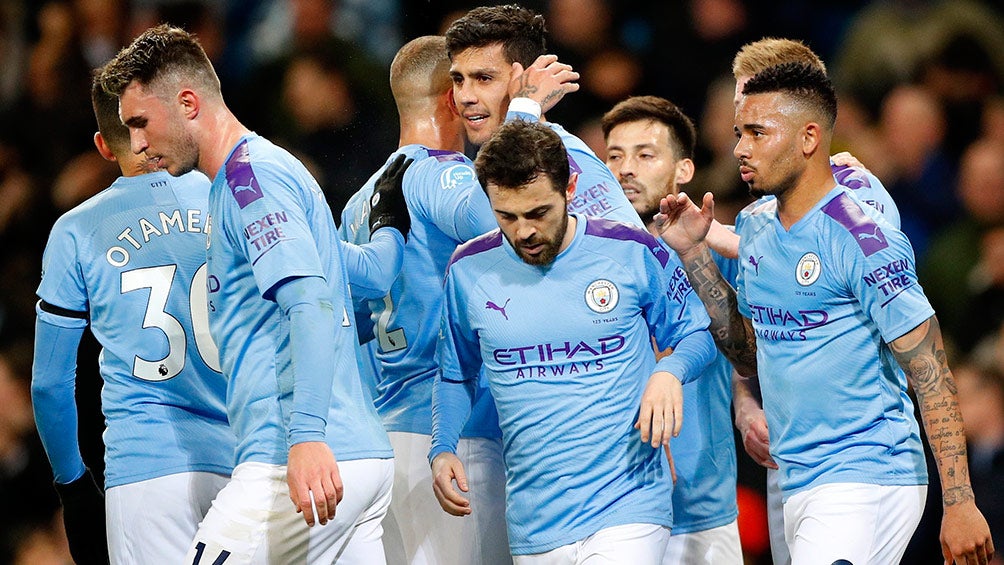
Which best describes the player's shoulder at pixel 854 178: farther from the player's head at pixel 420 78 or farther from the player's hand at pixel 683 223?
the player's head at pixel 420 78

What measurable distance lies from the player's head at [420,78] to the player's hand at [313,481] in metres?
2.11

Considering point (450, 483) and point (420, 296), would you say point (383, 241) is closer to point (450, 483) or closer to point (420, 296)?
point (420, 296)

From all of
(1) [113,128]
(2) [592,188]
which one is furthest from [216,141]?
(2) [592,188]

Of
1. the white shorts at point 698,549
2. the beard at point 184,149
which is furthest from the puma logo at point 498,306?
the white shorts at point 698,549

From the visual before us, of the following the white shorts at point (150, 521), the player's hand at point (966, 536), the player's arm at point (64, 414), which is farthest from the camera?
the player's arm at point (64, 414)

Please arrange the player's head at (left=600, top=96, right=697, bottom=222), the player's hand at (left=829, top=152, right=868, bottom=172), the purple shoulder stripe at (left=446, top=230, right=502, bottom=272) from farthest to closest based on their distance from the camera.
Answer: the player's head at (left=600, top=96, right=697, bottom=222), the player's hand at (left=829, top=152, right=868, bottom=172), the purple shoulder stripe at (left=446, top=230, right=502, bottom=272)

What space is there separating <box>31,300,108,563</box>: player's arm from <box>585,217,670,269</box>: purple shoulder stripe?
175cm

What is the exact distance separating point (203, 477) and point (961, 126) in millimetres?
4260

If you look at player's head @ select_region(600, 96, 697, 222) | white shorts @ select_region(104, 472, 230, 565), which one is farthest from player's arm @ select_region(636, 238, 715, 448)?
white shorts @ select_region(104, 472, 230, 565)

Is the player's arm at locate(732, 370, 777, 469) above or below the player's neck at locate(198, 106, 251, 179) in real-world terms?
below

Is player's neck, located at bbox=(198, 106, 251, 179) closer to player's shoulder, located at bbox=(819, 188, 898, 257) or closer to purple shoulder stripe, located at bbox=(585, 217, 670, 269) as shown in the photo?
purple shoulder stripe, located at bbox=(585, 217, 670, 269)

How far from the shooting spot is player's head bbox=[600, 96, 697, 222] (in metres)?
5.00

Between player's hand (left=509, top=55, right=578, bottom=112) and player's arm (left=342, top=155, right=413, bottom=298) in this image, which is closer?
player's arm (left=342, top=155, right=413, bottom=298)

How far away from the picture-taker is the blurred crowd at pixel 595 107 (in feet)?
19.6
